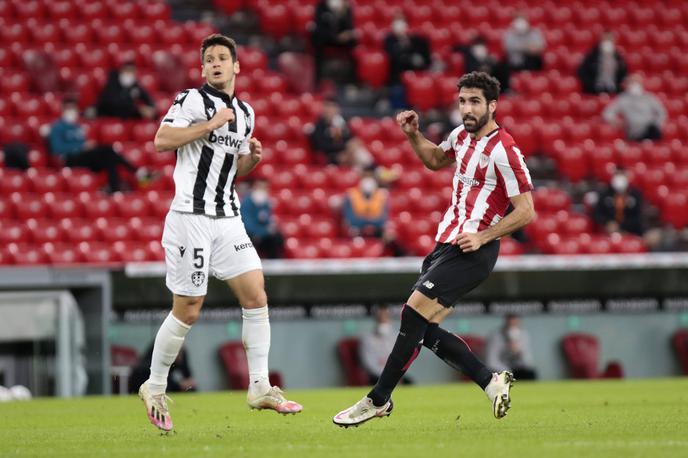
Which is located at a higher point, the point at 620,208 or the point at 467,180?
the point at 467,180

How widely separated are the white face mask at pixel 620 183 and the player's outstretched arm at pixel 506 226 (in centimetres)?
1172

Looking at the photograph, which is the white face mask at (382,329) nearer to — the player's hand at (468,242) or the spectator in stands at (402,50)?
the spectator in stands at (402,50)

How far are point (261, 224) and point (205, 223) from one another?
9.00 meters

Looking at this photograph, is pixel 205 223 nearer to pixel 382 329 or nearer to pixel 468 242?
pixel 468 242

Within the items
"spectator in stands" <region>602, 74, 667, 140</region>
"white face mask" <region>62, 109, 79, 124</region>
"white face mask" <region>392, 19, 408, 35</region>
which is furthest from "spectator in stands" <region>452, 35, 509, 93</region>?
"white face mask" <region>62, 109, 79, 124</region>

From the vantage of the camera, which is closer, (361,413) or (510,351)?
→ (361,413)

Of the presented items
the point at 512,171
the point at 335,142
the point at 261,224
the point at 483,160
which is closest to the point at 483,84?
the point at 483,160

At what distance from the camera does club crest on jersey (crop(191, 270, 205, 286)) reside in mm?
7488

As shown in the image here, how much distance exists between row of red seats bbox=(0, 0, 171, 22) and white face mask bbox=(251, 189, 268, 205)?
5422 millimetres

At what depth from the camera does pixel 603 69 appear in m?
21.9

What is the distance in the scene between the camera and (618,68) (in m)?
21.9

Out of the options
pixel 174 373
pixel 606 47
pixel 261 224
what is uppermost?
pixel 606 47

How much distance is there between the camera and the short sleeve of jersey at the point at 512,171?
761 centimetres

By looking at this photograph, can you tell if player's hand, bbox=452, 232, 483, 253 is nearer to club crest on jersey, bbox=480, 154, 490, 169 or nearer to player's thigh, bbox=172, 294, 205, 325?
club crest on jersey, bbox=480, 154, 490, 169
